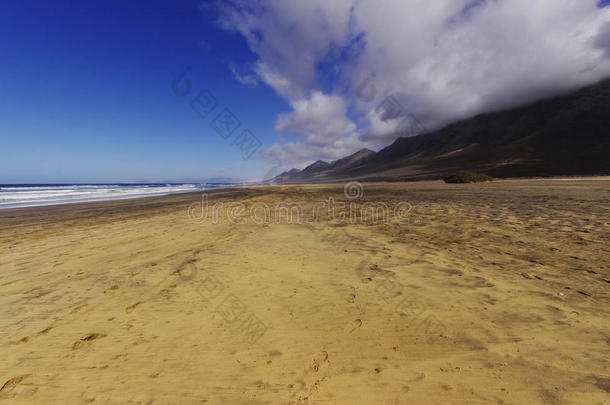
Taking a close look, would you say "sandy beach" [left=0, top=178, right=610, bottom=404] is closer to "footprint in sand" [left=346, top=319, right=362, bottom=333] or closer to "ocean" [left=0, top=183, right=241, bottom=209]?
"footprint in sand" [left=346, top=319, right=362, bottom=333]

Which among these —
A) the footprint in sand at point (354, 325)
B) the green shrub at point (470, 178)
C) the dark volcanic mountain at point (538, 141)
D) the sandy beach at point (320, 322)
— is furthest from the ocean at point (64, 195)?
the dark volcanic mountain at point (538, 141)

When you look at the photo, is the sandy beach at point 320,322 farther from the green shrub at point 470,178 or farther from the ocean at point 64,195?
the ocean at point 64,195

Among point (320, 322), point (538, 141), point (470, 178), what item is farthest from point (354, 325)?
point (538, 141)

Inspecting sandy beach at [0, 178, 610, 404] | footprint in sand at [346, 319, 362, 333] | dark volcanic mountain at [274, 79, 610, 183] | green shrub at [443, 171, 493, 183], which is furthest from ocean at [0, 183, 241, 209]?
dark volcanic mountain at [274, 79, 610, 183]

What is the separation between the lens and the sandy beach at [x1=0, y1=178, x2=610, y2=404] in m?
2.22

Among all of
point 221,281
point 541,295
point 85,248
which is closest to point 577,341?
point 541,295

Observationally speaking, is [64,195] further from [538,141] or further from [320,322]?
[538,141]

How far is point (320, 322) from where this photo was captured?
3170mm

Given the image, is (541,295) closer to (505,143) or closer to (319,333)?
(319,333)

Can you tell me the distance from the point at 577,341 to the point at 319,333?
2814 millimetres

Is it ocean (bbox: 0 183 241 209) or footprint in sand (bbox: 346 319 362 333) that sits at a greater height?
ocean (bbox: 0 183 241 209)

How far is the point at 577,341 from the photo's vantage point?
2547 millimetres

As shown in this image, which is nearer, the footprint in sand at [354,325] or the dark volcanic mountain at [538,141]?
the footprint in sand at [354,325]

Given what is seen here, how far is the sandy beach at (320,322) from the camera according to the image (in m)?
2.22
